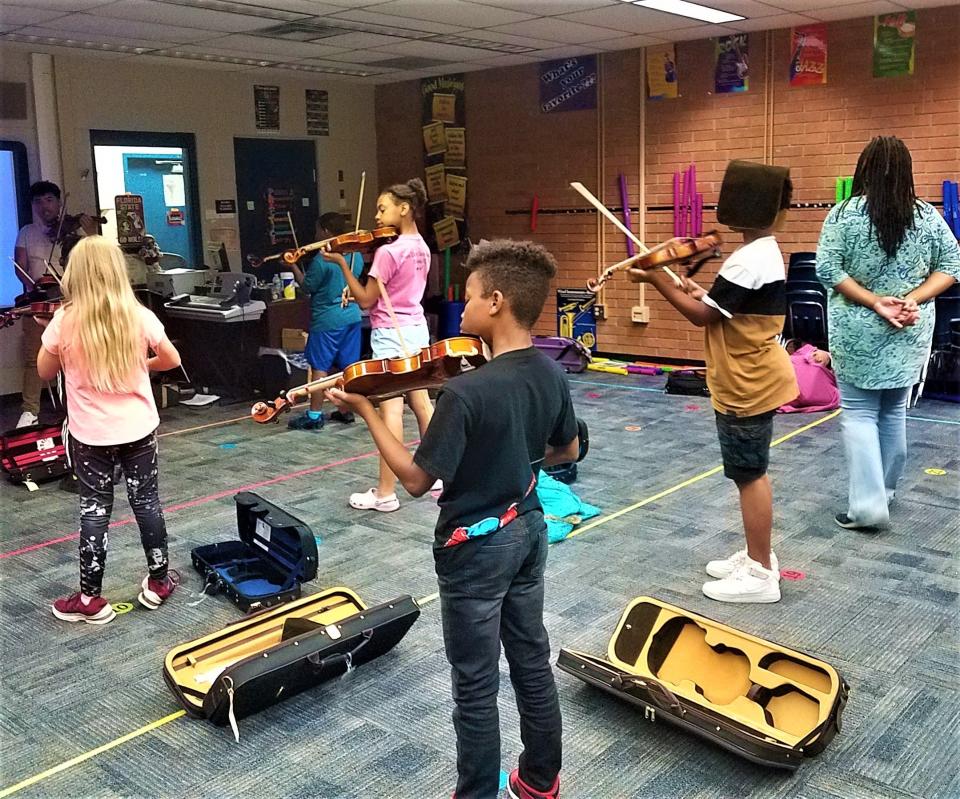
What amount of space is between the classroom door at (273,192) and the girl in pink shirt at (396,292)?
4.65m

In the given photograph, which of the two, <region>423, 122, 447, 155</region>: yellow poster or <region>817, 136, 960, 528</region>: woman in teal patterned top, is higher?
<region>423, 122, 447, 155</region>: yellow poster

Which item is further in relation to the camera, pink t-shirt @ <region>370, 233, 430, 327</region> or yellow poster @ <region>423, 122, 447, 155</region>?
yellow poster @ <region>423, 122, 447, 155</region>

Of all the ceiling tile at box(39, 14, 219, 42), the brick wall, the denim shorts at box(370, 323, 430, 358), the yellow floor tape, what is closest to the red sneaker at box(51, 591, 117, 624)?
the yellow floor tape

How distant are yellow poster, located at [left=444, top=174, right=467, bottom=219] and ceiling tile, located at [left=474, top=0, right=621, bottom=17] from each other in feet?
10.3

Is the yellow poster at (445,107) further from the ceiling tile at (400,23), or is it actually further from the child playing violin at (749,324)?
the child playing violin at (749,324)

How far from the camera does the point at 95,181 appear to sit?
7.54 m

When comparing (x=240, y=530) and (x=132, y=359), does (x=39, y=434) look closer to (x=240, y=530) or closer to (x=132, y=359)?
(x=240, y=530)

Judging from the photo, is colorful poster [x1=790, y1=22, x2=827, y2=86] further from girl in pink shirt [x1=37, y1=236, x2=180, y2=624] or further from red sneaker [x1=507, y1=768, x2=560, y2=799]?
red sneaker [x1=507, y1=768, x2=560, y2=799]

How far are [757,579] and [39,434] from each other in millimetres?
3934

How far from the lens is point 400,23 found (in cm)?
638

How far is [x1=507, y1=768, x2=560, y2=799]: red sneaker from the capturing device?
7.05 feet

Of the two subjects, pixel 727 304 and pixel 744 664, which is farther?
pixel 727 304

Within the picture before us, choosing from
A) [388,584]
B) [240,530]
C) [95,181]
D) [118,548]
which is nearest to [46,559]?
[118,548]

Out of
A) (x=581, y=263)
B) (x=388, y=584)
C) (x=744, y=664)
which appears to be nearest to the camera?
(x=744, y=664)
